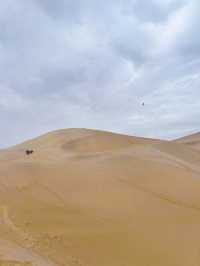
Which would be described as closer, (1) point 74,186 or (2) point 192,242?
(2) point 192,242

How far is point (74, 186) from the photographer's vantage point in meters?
9.75

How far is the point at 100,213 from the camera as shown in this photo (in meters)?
7.81

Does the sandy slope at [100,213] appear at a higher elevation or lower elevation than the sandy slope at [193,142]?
lower

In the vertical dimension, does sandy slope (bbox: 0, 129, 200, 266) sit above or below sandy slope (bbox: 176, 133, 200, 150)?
below

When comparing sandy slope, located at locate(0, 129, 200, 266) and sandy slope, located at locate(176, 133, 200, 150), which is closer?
sandy slope, located at locate(0, 129, 200, 266)

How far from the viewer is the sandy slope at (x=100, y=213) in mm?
5910

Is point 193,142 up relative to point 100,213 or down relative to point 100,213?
up

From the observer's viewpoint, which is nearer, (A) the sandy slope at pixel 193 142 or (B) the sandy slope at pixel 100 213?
(B) the sandy slope at pixel 100 213

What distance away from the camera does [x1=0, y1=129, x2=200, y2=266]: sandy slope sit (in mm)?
5910

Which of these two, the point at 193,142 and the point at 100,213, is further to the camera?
the point at 193,142

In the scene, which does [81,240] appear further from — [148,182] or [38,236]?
[148,182]

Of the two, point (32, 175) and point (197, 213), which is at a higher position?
point (32, 175)

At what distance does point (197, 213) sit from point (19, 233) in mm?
3666

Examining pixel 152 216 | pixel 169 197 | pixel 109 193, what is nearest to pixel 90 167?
pixel 109 193
